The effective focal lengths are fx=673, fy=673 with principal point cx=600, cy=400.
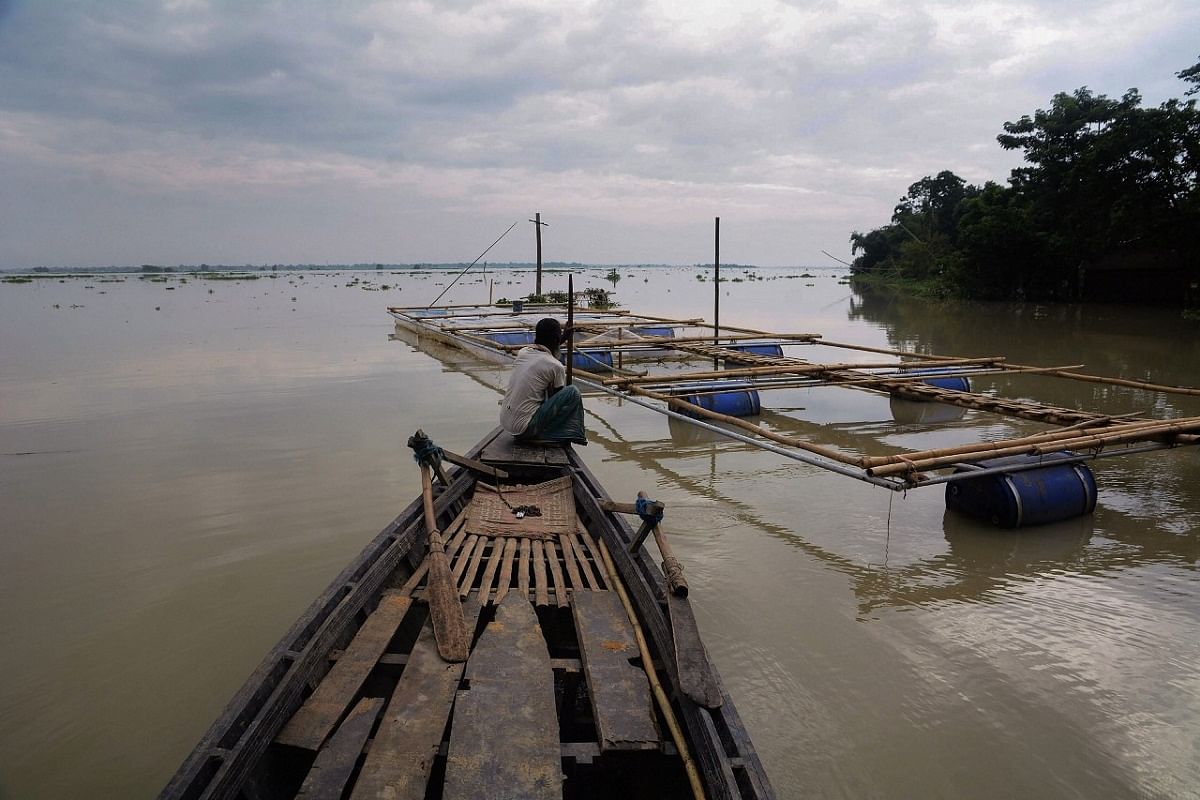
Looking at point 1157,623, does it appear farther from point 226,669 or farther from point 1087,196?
point 1087,196

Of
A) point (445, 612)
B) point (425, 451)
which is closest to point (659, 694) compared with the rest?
point (445, 612)

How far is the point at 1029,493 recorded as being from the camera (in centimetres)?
510

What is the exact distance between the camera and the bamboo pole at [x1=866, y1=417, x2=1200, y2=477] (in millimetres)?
4449

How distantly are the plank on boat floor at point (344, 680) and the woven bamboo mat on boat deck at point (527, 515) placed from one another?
3.83 feet

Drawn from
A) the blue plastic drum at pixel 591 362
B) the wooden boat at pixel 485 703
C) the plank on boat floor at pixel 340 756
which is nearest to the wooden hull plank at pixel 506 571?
the wooden boat at pixel 485 703

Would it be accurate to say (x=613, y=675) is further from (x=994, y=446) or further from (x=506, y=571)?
(x=994, y=446)

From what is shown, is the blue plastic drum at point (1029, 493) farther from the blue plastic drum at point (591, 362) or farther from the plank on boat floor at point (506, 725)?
the blue plastic drum at point (591, 362)

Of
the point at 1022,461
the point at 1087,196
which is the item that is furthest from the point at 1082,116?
the point at 1022,461

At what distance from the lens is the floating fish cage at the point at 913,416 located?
16.6ft

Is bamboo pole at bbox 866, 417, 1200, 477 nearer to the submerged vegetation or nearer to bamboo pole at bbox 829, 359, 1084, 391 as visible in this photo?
bamboo pole at bbox 829, 359, 1084, 391

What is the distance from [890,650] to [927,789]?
106 centimetres

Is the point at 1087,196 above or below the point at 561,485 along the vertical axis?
above

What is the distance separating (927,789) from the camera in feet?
9.13

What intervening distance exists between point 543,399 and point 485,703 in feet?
11.3
